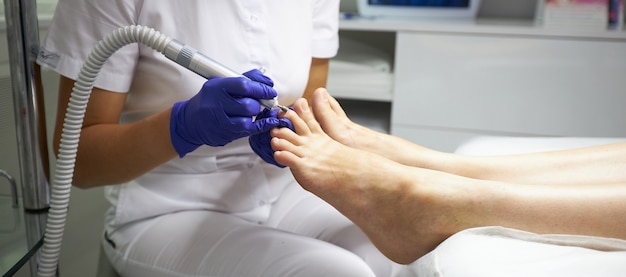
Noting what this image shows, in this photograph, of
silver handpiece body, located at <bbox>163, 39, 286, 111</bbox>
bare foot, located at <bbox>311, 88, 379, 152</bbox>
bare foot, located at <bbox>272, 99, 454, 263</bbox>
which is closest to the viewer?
silver handpiece body, located at <bbox>163, 39, 286, 111</bbox>

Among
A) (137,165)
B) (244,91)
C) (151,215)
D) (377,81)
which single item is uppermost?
(244,91)

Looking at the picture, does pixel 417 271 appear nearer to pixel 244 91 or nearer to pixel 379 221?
pixel 379 221

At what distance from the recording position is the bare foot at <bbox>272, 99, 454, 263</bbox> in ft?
2.83

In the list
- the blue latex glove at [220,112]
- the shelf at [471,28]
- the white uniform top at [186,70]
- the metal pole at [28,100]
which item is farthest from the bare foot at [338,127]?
the shelf at [471,28]

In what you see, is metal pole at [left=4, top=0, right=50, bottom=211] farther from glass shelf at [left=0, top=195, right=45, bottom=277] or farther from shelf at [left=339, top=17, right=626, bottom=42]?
shelf at [left=339, top=17, right=626, bottom=42]

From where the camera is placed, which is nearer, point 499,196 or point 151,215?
point 499,196

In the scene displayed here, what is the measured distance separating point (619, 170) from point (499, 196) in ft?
0.82

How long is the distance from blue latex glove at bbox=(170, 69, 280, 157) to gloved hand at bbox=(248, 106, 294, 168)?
0.04m

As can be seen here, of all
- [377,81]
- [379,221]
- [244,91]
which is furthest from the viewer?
[377,81]

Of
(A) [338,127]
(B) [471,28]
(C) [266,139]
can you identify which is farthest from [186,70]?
(B) [471,28]

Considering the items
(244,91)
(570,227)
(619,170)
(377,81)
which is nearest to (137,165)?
(244,91)

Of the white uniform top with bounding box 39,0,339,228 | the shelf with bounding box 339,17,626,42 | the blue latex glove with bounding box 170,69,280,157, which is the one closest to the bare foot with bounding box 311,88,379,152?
the white uniform top with bounding box 39,0,339,228

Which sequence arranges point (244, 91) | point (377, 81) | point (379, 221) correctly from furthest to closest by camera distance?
point (377, 81), point (379, 221), point (244, 91)

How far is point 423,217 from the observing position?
85 centimetres
